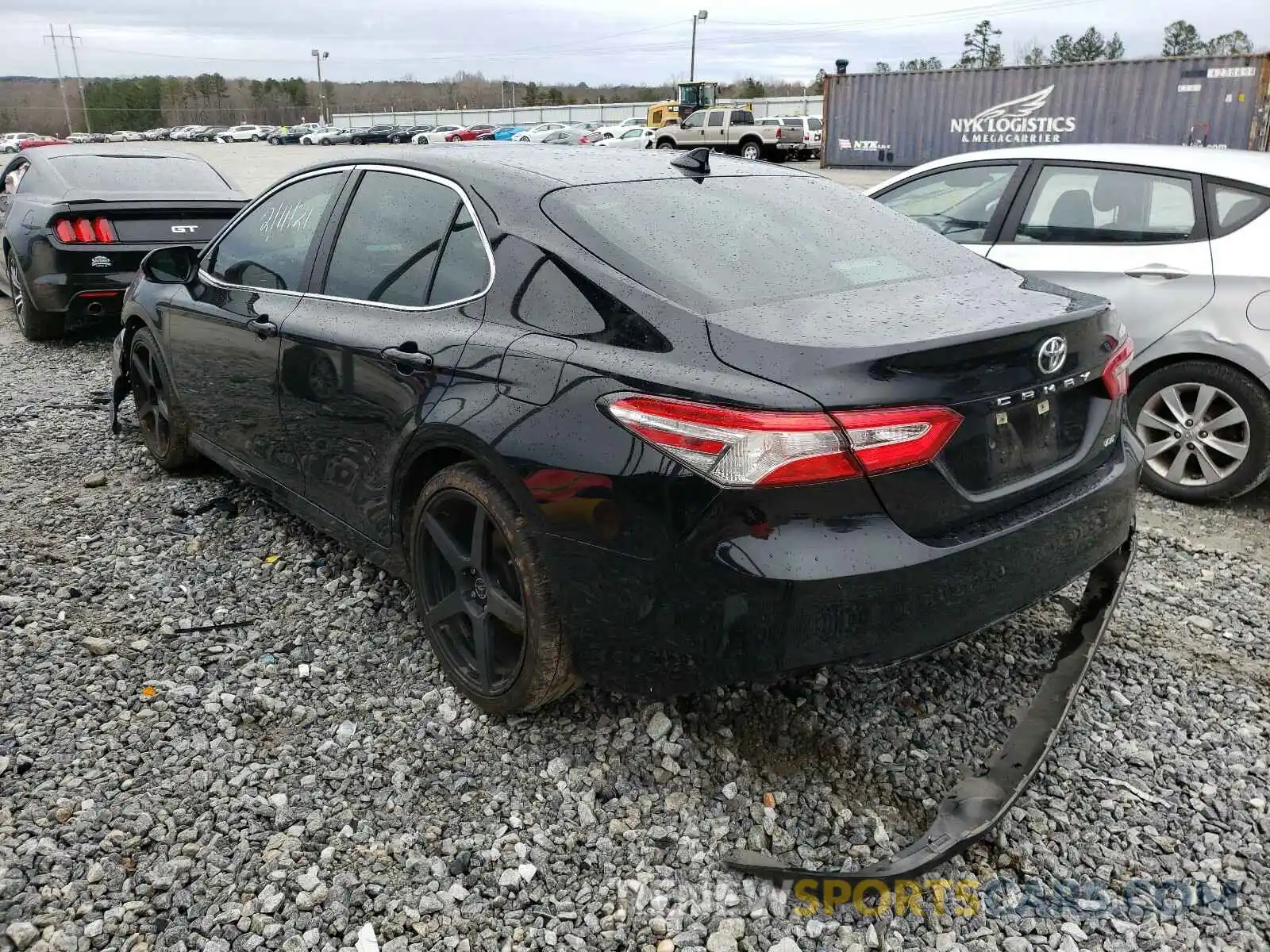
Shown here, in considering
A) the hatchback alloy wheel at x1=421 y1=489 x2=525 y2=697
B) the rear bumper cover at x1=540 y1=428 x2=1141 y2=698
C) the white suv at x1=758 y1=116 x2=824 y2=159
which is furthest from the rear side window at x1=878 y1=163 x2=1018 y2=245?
the white suv at x1=758 y1=116 x2=824 y2=159

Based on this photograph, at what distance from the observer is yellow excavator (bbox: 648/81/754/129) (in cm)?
4878

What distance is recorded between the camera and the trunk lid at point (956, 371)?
2168 mm

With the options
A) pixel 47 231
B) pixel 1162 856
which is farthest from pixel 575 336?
pixel 47 231

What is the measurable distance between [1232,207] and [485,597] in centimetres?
382

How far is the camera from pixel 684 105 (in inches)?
1949

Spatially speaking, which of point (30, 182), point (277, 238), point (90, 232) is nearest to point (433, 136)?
point (30, 182)

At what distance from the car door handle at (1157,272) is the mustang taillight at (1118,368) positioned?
1912 mm

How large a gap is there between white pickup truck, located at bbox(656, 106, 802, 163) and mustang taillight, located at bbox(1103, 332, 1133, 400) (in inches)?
1457

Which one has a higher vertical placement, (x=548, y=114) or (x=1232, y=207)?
(x=548, y=114)

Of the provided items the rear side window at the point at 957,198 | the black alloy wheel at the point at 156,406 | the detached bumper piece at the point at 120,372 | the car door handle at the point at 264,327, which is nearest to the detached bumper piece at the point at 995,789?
the car door handle at the point at 264,327

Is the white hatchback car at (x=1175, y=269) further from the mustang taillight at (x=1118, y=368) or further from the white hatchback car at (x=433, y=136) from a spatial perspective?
the white hatchback car at (x=433, y=136)

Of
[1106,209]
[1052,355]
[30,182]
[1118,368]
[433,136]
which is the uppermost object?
[433,136]

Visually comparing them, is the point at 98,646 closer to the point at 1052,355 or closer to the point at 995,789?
the point at 995,789

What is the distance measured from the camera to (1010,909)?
7.32 ft
